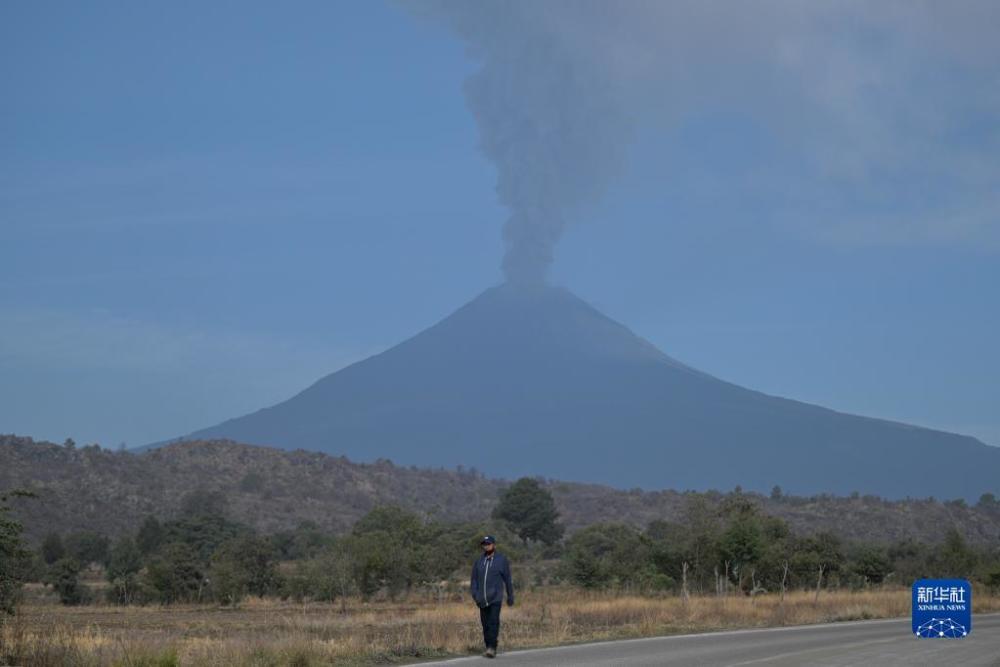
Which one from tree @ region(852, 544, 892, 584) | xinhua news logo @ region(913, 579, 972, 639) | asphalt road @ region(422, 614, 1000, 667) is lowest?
tree @ region(852, 544, 892, 584)

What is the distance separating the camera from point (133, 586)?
147 ft

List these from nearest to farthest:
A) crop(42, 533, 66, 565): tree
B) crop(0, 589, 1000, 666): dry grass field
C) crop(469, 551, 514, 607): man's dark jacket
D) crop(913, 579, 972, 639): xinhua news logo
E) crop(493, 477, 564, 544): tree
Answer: crop(913, 579, 972, 639): xinhua news logo
crop(0, 589, 1000, 666): dry grass field
crop(469, 551, 514, 607): man's dark jacket
crop(42, 533, 66, 565): tree
crop(493, 477, 564, 544): tree

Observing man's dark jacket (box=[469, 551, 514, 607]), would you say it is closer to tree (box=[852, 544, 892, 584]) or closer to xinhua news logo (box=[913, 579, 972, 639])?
xinhua news logo (box=[913, 579, 972, 639])

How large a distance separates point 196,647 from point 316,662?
2558mm

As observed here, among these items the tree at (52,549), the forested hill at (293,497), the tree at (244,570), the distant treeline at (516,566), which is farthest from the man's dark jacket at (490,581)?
the forested hill at (293,497)

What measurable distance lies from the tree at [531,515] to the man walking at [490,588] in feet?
200

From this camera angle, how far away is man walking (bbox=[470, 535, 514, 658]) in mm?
19250

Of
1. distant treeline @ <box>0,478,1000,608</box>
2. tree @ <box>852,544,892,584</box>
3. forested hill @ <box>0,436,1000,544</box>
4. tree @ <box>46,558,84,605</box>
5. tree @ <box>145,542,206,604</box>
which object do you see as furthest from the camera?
forested hill @ <box>0,436,1000,544</box>

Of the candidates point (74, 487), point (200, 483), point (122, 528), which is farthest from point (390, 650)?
point (200, 483)

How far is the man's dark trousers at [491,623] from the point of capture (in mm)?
19188

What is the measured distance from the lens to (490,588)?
1948 centimetres

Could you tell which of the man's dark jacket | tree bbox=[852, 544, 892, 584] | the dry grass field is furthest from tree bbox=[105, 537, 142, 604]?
tree bbox=[852, 544, 892, 584]

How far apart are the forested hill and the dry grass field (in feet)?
127

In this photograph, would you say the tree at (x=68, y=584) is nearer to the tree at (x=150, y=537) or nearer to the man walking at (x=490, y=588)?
the tree at (x=150, y=537)
